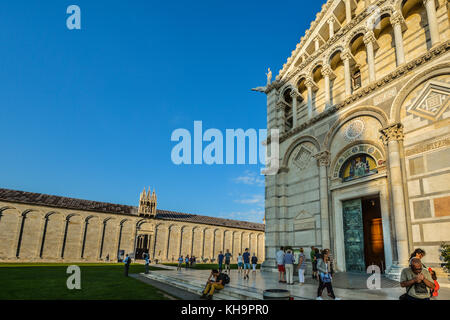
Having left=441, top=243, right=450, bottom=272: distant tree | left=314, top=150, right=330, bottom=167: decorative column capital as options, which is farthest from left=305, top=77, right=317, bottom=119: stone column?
left=441, top=243, right=450, bottom=272: distant tree

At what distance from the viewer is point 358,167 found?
15.0m

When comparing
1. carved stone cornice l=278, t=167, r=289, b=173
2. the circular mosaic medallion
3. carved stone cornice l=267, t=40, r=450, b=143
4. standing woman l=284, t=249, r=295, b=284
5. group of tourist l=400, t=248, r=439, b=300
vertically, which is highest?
carved stone cornice l=267, t=40, r=450, b=143

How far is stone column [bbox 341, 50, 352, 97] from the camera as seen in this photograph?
16.3m

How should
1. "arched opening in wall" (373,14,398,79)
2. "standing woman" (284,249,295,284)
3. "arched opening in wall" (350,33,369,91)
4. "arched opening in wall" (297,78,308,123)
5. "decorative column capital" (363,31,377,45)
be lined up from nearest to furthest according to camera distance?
"standing woman" (284,249,295,284) < "arched opening in wall" (373,14,398,79) < "decorative column capital" (363,31,377,45) < "arched opening in wall" (350,33,369,91) < "arched opening in wall" (297,78,308,123)

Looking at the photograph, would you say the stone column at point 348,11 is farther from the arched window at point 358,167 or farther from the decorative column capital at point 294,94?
the arched window at point 358,167

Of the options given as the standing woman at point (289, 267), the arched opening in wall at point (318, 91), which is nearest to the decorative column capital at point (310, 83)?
the arched opening in wall at point (318, 91)

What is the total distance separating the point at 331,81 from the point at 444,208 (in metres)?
10.7

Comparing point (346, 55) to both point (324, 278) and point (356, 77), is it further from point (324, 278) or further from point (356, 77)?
point (324, 278)

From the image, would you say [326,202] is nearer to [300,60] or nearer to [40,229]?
[300,60]

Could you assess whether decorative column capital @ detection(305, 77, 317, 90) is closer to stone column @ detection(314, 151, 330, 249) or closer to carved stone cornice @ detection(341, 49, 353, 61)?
carved stone cornice @ detection(341, 49, 353, 61)

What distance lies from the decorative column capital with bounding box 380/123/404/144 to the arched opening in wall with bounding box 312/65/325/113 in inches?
246
